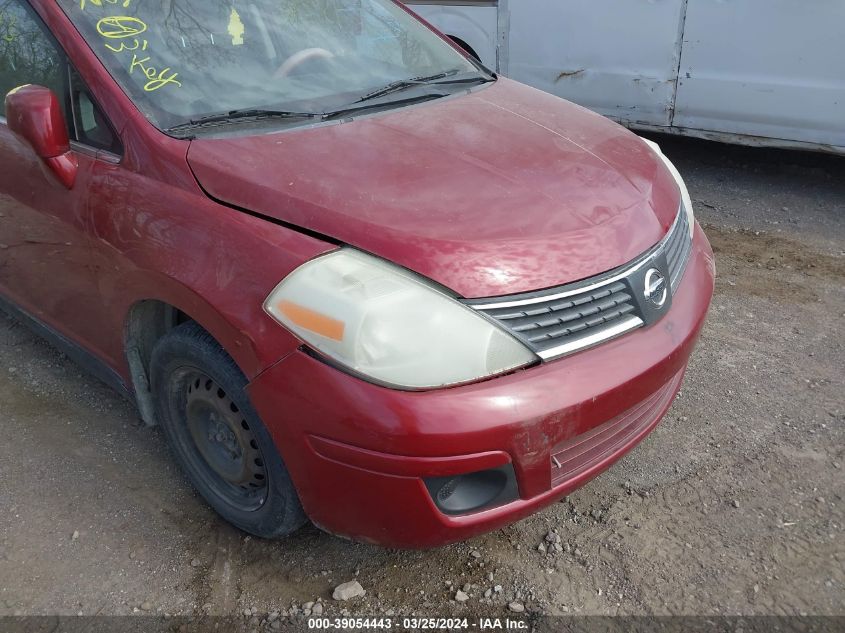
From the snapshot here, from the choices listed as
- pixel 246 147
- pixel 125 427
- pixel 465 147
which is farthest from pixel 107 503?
pixel 465 147

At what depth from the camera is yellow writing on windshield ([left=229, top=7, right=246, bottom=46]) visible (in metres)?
2.52

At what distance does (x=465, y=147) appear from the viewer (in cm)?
225

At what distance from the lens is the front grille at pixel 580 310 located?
180 centimetres

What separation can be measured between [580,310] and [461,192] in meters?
0.46

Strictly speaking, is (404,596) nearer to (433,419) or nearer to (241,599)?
(241,599)

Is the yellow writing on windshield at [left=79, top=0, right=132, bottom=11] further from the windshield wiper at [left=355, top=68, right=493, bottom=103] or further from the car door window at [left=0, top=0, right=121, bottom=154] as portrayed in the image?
the windshield wiper at [left=355, top=68, right=493, bottom=103]

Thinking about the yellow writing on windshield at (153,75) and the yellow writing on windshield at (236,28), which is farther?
the yellow writing on windshield at (236,28)

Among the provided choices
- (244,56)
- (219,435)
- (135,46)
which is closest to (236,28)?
(244,56)

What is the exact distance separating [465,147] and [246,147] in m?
0.66

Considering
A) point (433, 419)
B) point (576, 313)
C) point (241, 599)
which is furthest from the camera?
point (241, 599)

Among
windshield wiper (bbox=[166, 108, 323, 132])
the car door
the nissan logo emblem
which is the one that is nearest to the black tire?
the car door

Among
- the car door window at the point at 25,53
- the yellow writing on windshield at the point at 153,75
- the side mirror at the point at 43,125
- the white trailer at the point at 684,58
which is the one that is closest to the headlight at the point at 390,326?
the yellow writing on windshield at the point at 153,75

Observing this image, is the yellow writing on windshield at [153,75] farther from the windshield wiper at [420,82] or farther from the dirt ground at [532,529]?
the dirt ground at [532,529]

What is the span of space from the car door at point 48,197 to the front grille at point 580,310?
53.2 inches
